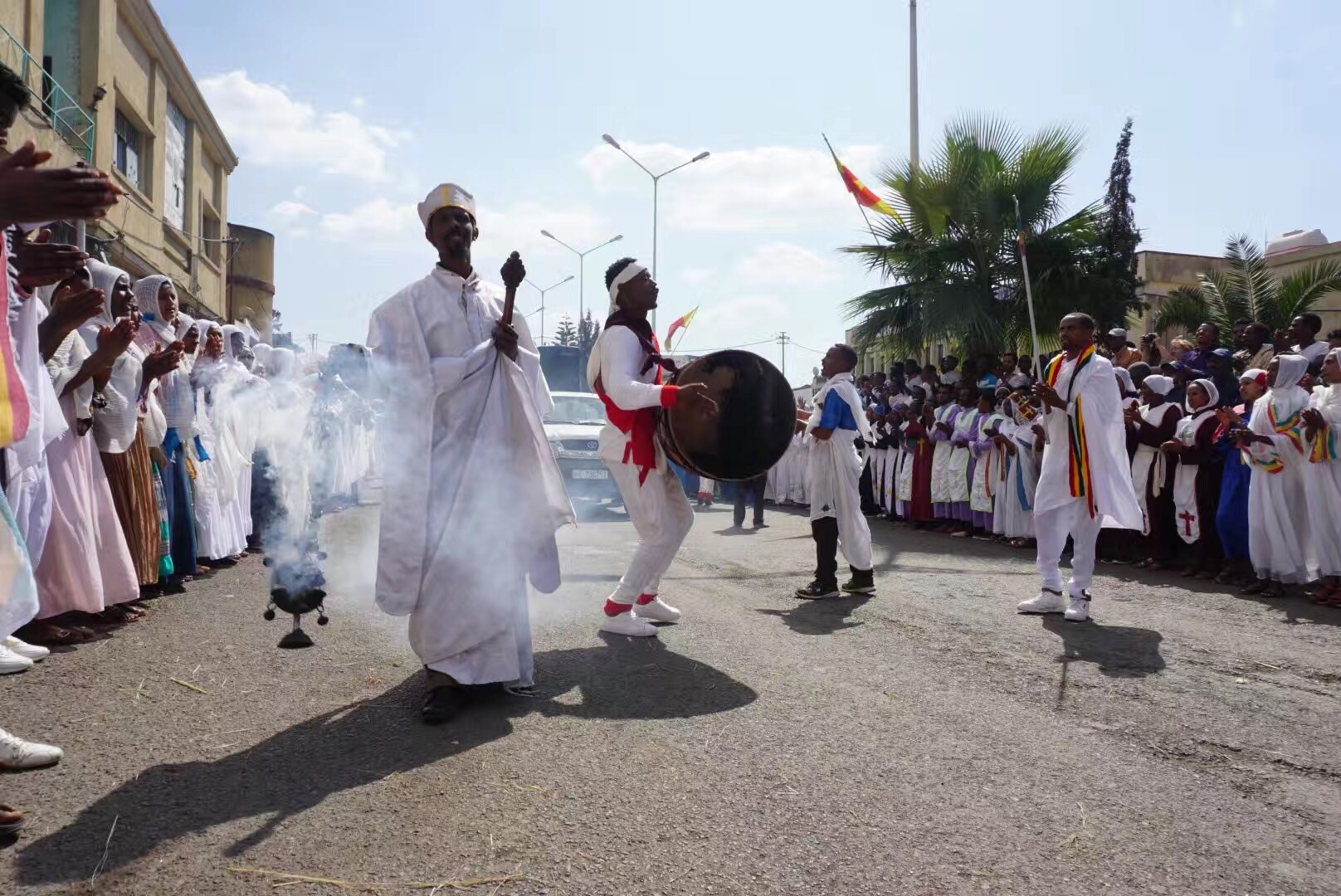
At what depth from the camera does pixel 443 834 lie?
2.82 meters

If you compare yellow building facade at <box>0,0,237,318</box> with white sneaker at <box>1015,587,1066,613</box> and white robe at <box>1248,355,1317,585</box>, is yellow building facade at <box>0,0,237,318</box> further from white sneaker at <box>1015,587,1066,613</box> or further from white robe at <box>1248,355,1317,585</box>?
white robe at <box>1248,355,1317,585</box>

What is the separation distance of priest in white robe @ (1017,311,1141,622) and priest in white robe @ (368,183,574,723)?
3.71 metres

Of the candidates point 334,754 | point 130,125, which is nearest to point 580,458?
point 334,754

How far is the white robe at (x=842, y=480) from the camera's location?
748 centimetres

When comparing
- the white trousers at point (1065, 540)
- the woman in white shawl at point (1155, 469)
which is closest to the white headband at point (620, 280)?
the white trousers at point (1065, 540)

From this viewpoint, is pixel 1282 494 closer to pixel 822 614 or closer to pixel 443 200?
pixel 822 614

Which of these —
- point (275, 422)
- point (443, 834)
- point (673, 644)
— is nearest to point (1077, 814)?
point (443, 834)

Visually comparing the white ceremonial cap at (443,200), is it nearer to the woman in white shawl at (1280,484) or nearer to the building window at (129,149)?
the woman in white shawl at (1280,484)

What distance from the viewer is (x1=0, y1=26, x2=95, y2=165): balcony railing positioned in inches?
575

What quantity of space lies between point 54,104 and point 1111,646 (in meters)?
18.2

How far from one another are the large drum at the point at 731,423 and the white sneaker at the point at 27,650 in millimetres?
3270

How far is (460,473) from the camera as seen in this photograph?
4453mm

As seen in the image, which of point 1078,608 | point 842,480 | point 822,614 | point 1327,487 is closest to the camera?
point 1078,608

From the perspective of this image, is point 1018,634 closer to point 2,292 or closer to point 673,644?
point 673,644
